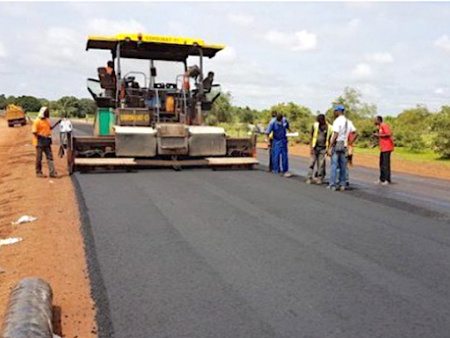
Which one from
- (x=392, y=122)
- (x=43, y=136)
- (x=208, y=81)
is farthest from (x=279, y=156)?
(x=392, y=122)

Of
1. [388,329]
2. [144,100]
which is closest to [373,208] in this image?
[388,329]

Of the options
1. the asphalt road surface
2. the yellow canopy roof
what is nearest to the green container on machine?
the yellow canopy roof

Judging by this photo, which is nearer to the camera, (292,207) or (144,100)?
(292,207)

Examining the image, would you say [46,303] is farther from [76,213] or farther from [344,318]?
[76,213]

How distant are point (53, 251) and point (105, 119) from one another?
7.99 m

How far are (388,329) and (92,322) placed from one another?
7.22 feet

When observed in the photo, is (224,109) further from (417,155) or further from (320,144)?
(320,144)

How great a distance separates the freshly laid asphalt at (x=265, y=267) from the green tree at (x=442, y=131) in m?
14.6

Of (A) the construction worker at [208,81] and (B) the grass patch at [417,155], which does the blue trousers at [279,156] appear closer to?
(A) the construction worker at [208,81]

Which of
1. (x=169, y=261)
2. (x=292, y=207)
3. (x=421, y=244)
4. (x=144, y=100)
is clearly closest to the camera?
(x=169, y=261)

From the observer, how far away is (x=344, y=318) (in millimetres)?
4035

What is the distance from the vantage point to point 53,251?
5953mm

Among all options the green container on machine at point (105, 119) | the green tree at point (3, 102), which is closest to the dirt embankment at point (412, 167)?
the green container on machine at point (105, 119)

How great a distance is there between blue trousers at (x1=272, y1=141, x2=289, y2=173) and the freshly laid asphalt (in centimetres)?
416
